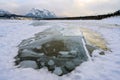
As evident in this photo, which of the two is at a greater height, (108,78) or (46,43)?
(46,43)

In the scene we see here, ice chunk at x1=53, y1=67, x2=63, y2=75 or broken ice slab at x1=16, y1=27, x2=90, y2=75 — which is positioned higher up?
broken ice slab at x1=16, y1=27, x2=90, y2=75

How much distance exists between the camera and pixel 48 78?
24.5 ft

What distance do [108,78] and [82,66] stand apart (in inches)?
49.5

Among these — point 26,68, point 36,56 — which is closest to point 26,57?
point 36,56

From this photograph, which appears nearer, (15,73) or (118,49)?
(15,73)

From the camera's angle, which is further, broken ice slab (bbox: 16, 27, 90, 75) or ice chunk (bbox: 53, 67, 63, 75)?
broken ice slab (bbox: 16, 27, 90, 75)

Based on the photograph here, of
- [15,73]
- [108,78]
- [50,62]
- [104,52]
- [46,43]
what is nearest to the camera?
[108,78]

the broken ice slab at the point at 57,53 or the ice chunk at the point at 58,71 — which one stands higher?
the broken ice slab at the point at 57,53

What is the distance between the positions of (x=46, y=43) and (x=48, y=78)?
3.51 m

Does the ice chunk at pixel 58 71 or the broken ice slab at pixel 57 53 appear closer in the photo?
the ice chunk at pixel 58 71

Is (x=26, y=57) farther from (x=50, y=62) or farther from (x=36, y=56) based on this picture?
(x=50, y=62)

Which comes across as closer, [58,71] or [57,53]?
[58,71]

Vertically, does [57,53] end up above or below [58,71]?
above

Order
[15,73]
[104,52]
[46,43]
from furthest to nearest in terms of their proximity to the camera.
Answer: [46,43] < [104,52] < [15,73]
